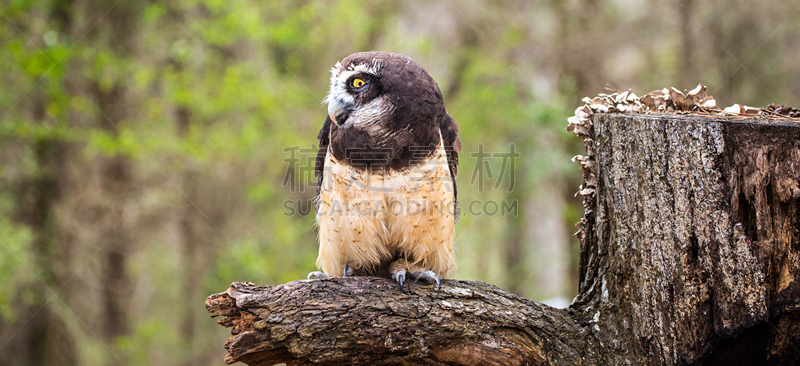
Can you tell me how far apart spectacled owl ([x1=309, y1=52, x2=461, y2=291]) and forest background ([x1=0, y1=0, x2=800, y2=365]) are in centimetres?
352

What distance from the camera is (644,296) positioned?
264 cm

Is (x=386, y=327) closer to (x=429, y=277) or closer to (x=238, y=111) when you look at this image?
(x=429, y=277)

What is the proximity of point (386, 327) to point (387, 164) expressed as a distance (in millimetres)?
1175

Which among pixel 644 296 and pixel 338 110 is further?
pixel 338 110

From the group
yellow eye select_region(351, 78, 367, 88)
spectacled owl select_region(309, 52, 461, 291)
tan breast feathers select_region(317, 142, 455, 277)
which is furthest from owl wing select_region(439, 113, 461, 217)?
yellow eye select_region(351, 78, 367, 88)

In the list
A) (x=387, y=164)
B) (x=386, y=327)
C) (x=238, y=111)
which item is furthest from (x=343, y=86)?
(x=238, y=111)

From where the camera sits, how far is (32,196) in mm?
7730

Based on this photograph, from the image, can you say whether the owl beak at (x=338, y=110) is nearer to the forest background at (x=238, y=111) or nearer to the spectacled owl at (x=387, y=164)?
the spectacled owl at (x=387, y=164)

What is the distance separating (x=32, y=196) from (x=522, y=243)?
9.62 meters

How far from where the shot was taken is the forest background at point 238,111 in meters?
7.42

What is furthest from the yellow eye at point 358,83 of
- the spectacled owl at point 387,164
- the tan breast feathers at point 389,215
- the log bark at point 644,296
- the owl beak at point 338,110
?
the log bark at point 644,296

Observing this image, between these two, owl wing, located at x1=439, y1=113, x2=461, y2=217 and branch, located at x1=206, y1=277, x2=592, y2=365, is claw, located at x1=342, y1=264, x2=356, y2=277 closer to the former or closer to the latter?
branch, located at x1=206, y1=277, x2=592, y2=365

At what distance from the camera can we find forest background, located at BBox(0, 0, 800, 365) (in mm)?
7418

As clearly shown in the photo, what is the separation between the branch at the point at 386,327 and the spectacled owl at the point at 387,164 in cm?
47
